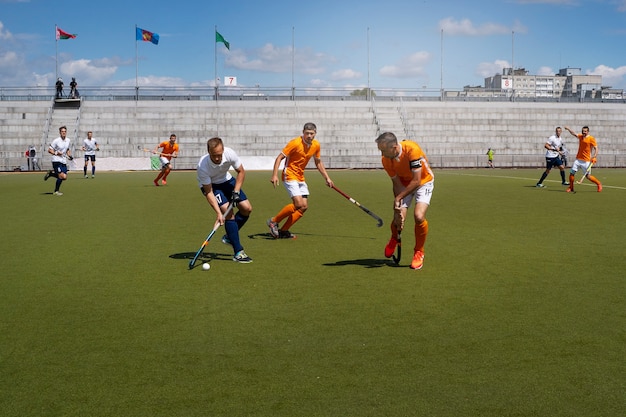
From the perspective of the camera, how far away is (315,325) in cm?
600

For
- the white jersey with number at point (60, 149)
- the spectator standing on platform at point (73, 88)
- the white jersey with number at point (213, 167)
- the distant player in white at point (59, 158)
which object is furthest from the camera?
the spectator standing on platform at point (73, 88)

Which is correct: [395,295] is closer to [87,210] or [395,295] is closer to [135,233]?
[135,233]

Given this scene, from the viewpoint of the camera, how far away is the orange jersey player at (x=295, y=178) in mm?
11672

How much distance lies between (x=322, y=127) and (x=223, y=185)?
40016mm

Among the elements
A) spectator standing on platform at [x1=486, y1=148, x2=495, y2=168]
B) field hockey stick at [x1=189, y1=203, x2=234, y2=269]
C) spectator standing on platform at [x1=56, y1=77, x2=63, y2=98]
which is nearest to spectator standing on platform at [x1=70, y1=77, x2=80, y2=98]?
spectator standing on platform at [x1=56, y1=77, x2=63, y2=98]

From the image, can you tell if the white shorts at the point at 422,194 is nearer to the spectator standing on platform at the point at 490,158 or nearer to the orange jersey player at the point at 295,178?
the orange jersey player at the point at 295,178

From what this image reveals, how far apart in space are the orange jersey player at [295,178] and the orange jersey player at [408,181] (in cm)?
291

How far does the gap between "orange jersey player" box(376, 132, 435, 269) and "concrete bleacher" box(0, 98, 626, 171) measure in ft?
114

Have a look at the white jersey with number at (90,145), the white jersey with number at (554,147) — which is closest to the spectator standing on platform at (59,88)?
the white jersey with number at (90,145)

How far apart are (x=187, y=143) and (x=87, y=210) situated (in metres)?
31.1

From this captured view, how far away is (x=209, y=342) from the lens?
219 inches

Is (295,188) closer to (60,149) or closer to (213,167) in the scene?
(213,167)

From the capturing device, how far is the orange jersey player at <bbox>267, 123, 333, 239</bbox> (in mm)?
11672

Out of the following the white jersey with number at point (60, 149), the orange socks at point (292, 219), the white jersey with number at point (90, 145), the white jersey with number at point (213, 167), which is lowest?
the orange socks at point (292, 219)
